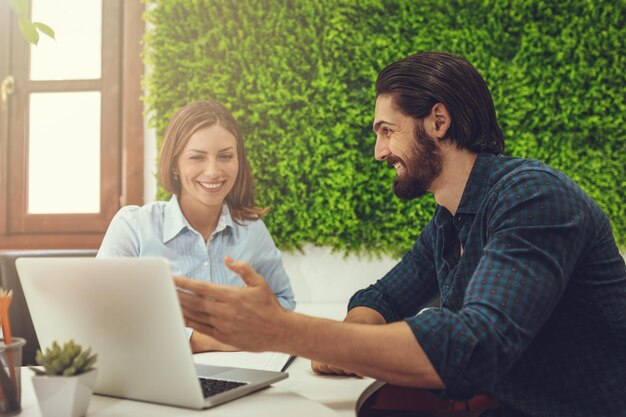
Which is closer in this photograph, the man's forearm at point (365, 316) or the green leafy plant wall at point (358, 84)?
the man's forearm at point (365, 316)

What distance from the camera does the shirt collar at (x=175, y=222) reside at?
6.29 ft

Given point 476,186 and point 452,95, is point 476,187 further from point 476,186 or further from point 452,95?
point 452,95

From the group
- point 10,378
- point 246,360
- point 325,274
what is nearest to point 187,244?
point 246,360

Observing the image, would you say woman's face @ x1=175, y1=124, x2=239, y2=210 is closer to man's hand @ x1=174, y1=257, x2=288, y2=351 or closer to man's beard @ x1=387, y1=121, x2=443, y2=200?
man's beard @ x1=387, y1=121, x2=443, y2=200

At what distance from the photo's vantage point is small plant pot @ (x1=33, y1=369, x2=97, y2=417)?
784 millimetres

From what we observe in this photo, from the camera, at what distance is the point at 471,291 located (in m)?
0.95

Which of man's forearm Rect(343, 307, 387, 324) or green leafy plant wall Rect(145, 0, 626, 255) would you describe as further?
green leafy plant wall Rect(145, 0, 626, 255)

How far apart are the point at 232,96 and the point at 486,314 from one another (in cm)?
199

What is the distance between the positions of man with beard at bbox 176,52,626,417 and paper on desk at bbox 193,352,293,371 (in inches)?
4.2

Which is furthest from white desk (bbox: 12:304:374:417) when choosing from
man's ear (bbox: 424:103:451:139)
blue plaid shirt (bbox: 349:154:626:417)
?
man's ear (bbox: 424:103:451:139)

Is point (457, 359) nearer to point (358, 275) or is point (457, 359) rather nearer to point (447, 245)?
point (447, 245)

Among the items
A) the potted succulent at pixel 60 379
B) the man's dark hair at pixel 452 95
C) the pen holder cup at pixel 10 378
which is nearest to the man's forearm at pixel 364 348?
the potted succulent at pixel 60 379

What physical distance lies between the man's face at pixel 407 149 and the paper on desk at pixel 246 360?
50cm

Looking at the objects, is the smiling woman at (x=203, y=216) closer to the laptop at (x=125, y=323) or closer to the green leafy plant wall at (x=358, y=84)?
the green leafy plant wall at (x=358, y=84)
